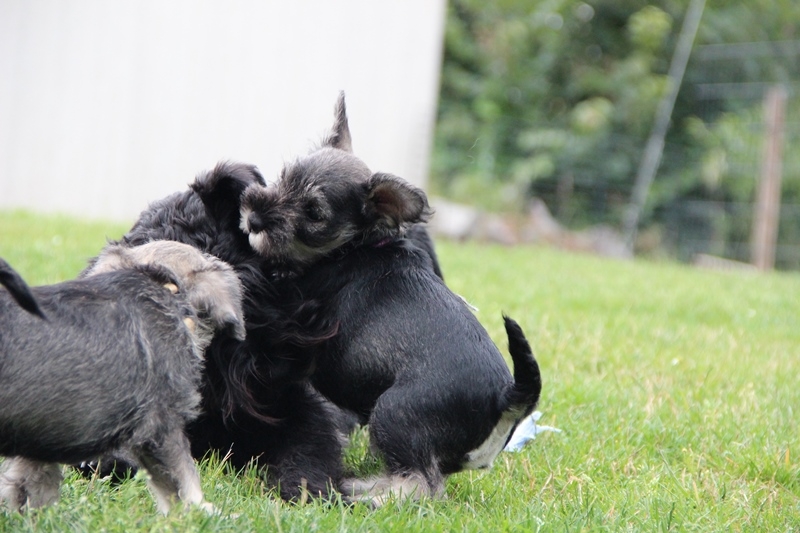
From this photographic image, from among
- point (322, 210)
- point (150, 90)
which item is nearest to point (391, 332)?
point (322, 210)

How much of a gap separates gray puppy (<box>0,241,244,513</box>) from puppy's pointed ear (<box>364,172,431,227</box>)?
33.5 inches

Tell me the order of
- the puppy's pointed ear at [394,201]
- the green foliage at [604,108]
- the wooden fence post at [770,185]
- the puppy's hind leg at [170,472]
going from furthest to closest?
the green foliage at [604,108]
the wooden fence post at [770,185]
the puppy's pointed ear at [394,201]
the puppy's hind leg at [170,472]

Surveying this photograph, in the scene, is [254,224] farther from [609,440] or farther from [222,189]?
[609,440]

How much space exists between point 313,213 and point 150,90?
895cm

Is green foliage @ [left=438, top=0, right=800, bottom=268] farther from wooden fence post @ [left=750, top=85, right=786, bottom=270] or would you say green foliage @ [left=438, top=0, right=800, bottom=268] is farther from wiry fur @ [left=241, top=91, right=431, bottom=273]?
wiry fur @ [left=241, top=91, right=431, bottom=273]

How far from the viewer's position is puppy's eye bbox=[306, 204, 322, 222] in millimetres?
3574

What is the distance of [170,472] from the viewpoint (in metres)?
2.54

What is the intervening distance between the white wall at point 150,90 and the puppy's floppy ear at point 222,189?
799 centimetres

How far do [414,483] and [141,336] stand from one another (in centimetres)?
103

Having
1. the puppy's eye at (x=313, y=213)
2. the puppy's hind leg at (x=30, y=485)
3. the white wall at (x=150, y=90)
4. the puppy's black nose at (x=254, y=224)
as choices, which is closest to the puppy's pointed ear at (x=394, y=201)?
the puppy's eye at (x=313, y=213)

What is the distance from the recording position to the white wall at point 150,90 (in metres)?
11.7

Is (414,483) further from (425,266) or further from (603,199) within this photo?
(603,199)

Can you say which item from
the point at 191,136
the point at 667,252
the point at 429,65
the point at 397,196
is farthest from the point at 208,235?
the point at 667,252

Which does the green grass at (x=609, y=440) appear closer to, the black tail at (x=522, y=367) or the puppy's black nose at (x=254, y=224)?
the black tail at (x=522, y=367)
